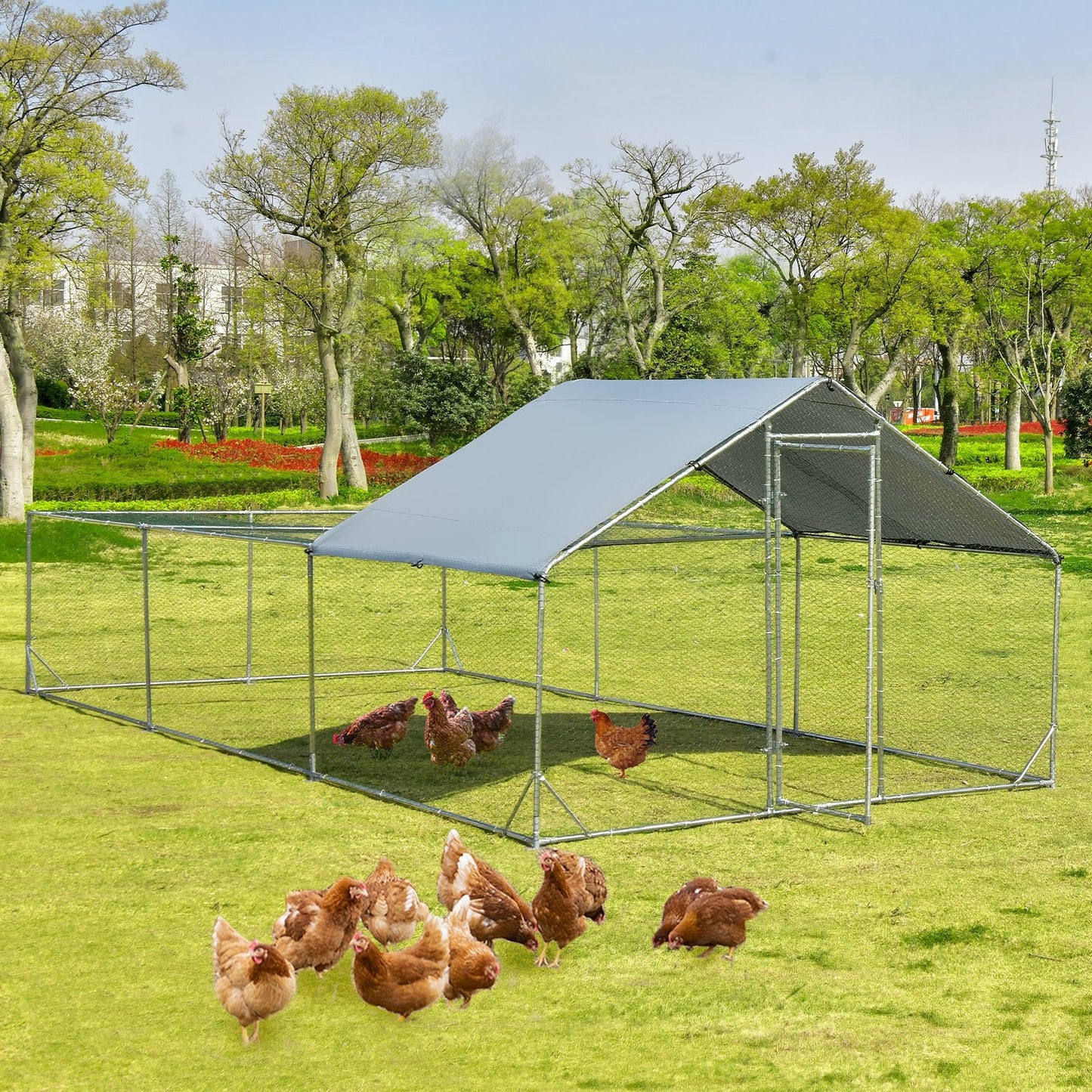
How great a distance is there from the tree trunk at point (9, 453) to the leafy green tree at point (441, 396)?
71.8ft

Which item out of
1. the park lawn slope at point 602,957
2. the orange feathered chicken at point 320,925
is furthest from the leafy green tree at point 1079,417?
the orange feathered chicken at point 320,925

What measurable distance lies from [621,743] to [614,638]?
25.3 feet

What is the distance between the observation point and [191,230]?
71625 millimetres

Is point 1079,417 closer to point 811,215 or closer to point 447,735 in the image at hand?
point 811,215

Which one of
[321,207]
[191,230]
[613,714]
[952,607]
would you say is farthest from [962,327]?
[191,230]

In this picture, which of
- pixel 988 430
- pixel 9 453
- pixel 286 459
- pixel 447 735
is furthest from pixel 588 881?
pixel 988 430

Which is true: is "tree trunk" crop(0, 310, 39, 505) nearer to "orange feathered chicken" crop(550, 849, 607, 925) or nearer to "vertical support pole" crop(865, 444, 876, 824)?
"vertical support pole" crop(865, 444, 876, 824)

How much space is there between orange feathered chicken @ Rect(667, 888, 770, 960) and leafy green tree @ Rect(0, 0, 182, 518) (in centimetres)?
2107

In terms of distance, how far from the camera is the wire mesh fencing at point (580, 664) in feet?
31.9

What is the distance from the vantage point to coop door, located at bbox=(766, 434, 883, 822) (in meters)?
8.64

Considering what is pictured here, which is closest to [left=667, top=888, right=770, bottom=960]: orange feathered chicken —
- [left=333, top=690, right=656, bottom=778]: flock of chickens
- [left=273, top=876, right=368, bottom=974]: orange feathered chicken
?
[left=273, top=876, right=368, bottom=974]: orange feathered chicken

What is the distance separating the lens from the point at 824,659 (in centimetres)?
1544

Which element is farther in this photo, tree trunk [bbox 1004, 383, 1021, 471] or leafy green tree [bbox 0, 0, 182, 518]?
tree trunk [bbox 1004, 383, 1021, 471]

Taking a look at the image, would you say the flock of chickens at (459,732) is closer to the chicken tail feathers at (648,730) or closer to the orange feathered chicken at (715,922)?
the chicken tail feathers at (648,730)
